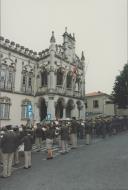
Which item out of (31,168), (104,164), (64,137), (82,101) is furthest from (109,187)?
(82,101)

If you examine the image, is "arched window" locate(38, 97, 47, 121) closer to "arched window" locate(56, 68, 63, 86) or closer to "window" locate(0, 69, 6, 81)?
"arched window" locate(56, 68, 63, 86)

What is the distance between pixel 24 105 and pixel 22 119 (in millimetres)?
1697

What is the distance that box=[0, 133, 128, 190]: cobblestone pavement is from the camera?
9461 millimetres

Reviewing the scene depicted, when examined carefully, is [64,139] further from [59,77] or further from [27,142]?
[59,77]

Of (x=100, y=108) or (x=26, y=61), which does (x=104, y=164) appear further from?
(x=100, y=108)

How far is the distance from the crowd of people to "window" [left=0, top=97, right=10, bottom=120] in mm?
8764

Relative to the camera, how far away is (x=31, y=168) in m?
12.9

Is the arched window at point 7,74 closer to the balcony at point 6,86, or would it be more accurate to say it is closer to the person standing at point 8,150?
the balcony at point 6,86

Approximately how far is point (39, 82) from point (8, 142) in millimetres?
21498

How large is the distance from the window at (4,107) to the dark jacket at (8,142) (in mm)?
16489

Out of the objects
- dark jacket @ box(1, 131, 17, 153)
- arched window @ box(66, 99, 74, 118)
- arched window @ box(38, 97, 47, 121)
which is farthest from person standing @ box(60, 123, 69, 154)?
arched window @ box(66, 99, 74, 118)

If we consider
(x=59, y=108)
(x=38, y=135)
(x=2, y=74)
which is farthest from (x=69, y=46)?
(x=38, y=135)

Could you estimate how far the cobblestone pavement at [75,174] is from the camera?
9.46m

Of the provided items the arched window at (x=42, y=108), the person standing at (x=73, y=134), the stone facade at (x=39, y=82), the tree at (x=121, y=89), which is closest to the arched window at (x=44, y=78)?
the stone facade at (x=39, y=82)
